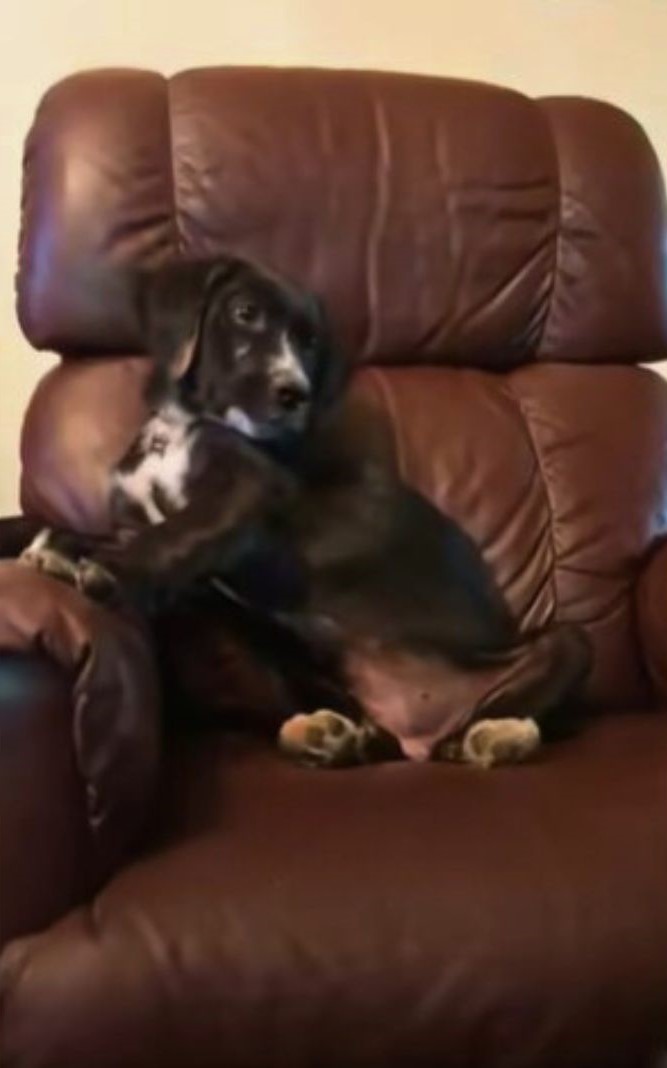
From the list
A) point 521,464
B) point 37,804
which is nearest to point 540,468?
point 521,464

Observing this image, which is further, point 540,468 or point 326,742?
point 540,468

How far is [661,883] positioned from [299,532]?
2.05 ft

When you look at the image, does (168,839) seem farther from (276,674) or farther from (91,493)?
(91,493)

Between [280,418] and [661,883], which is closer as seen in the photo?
[661,883]

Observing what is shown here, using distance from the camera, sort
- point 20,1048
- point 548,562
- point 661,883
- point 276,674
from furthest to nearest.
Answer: point 548,562
point 276,674
point 661,883
point 20,1048

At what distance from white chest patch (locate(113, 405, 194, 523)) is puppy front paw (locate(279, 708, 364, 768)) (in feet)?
1.03

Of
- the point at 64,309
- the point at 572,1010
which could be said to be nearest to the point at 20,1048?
the point at 572,1010

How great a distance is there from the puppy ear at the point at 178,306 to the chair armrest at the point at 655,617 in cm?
60

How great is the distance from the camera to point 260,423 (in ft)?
5.39

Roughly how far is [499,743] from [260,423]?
18.1 inches

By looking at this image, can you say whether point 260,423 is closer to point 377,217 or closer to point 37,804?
point 377,217

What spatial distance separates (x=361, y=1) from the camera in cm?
217

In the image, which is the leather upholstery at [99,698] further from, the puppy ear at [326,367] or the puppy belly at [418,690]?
the puppy ear at [326,367]

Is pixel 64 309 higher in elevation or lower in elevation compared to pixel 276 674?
higher
